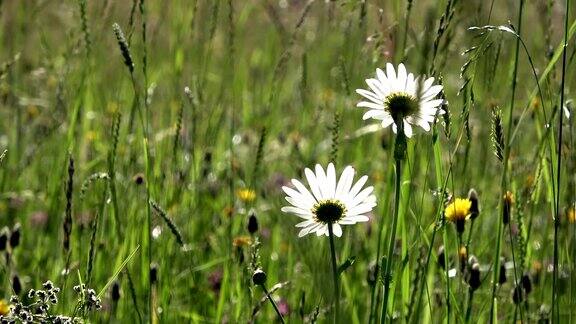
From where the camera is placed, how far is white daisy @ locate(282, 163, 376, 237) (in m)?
1.42

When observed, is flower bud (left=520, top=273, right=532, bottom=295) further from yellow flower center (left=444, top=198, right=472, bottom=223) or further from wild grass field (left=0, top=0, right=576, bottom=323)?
yellow flower center (left=444, top=198, right=472, bottom=223)

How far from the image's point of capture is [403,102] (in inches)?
56.4

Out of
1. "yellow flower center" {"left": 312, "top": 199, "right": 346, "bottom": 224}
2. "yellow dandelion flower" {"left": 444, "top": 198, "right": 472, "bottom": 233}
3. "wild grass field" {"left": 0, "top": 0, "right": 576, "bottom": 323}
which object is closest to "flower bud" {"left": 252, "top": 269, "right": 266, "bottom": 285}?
"wild grass field" {"left": 0, "top": 0, "right": 576, "bottom": 323}

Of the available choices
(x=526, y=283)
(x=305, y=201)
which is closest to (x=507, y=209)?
(x=526, y=283)

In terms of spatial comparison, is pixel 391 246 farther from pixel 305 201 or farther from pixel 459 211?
pixel 459 211

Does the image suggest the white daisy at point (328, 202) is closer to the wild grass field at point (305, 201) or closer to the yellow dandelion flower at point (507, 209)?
the wild grass field at point (305, 201)

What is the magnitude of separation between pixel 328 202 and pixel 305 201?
0.13 ft

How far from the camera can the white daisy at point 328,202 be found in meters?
1.42

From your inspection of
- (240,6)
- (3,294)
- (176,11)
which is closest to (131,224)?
(3,294)

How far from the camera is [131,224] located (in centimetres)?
203

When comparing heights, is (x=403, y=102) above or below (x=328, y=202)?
above

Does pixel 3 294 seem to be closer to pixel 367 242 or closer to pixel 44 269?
pixel 44 269

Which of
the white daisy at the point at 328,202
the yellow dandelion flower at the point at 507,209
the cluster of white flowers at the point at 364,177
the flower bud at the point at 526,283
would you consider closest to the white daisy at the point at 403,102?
the cluster of white flowers at the point at 364,177

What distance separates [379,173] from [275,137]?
1.76ft
